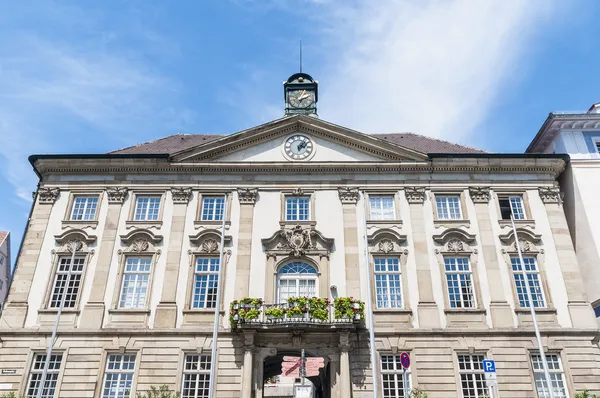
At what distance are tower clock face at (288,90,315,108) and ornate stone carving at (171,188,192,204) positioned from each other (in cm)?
917

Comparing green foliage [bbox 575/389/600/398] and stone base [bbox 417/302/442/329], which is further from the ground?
stone base [bbox 417/302/442/329]

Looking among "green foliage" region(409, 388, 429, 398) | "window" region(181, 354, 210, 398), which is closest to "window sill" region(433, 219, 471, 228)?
"green foliage" region(409, 388, 429, 398)

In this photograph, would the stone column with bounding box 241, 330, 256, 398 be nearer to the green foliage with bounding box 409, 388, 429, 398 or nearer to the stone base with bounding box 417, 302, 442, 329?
the green foliage with bounding box 409, 388, 429, 398

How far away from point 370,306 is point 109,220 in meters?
14.6

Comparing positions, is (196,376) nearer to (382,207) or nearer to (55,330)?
(55,330)

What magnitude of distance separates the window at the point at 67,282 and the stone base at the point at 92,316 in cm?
86

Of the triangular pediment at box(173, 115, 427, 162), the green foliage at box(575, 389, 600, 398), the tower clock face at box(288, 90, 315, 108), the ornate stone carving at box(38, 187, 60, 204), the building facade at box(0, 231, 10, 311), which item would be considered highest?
the tower clock face at box(288, 90, 315, 108)

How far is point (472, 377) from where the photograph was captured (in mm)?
23438

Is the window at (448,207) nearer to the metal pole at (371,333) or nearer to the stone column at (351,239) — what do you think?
the stone column at (351,239)

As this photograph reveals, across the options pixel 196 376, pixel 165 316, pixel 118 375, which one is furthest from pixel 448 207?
pixel 118 375

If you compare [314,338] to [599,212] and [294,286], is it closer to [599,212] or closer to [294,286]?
[294,286]

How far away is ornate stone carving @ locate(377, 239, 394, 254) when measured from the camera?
86.3ft

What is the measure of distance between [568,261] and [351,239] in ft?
36.4

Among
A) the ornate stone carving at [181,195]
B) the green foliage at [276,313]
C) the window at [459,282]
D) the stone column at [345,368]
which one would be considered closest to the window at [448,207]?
the window at [459,282]
